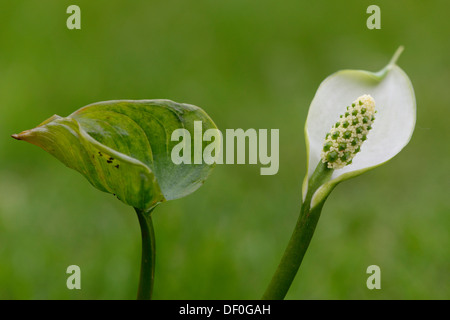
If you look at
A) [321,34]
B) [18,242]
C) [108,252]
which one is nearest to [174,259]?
[108,252]

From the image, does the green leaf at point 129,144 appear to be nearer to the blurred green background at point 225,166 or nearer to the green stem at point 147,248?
the green stem at point 147,248

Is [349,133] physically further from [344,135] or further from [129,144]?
[129,144]

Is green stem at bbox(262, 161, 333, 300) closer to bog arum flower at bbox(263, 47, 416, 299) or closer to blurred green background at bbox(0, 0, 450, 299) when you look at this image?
bog arum flower at bbox(263, 47, 416, 299)

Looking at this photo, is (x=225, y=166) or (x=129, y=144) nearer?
(x=129, y=144)

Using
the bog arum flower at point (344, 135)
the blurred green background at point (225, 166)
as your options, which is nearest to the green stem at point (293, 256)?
the bog arum flower at point (344, 135)

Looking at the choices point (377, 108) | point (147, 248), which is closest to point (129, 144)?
point (147, 248)
